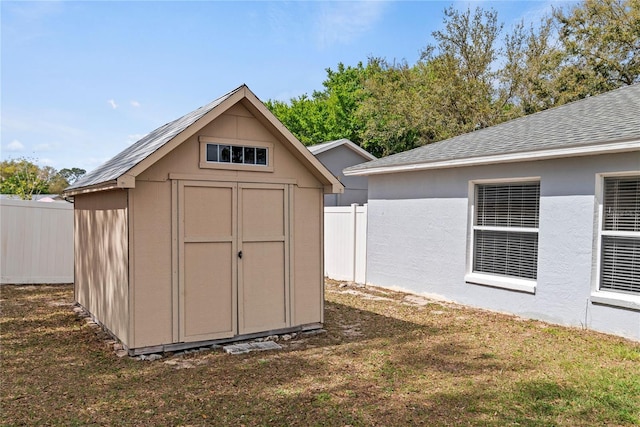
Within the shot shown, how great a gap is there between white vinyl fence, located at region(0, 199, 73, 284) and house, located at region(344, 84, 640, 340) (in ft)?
25.6

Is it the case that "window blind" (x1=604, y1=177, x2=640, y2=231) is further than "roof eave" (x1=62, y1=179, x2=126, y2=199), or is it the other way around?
"window blind" (x1=604, y1=177, x2=640, y2=231)

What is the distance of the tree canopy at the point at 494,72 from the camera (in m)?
19.9

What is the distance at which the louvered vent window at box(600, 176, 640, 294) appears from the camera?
6.36m

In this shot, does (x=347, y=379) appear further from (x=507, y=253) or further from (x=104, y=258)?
(x=507, y=253)

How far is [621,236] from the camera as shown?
21.2 ft

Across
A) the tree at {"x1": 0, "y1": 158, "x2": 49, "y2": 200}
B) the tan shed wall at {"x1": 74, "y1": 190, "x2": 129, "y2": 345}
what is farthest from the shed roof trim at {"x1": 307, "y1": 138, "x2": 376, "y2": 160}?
the tan shed wall at {"x1": 74, "y1": 190, "x2": 129, "y2": 345}

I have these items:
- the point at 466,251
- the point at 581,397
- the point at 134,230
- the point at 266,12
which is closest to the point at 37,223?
the point at 134,230

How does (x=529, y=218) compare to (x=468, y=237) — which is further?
(x=468, y=237)

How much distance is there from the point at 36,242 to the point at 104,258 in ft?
19.1

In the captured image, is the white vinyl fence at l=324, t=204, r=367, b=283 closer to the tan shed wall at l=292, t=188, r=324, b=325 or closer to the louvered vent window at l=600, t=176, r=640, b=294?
the tan shed wall at l=292, t=188, r=324, b=325

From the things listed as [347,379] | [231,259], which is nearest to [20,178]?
[231,259]

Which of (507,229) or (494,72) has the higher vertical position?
(494,72)

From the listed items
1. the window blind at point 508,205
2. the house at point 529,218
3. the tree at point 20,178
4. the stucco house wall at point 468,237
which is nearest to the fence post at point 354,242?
the stucco house wall at point 468,237

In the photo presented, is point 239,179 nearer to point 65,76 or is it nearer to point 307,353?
point 307,353
